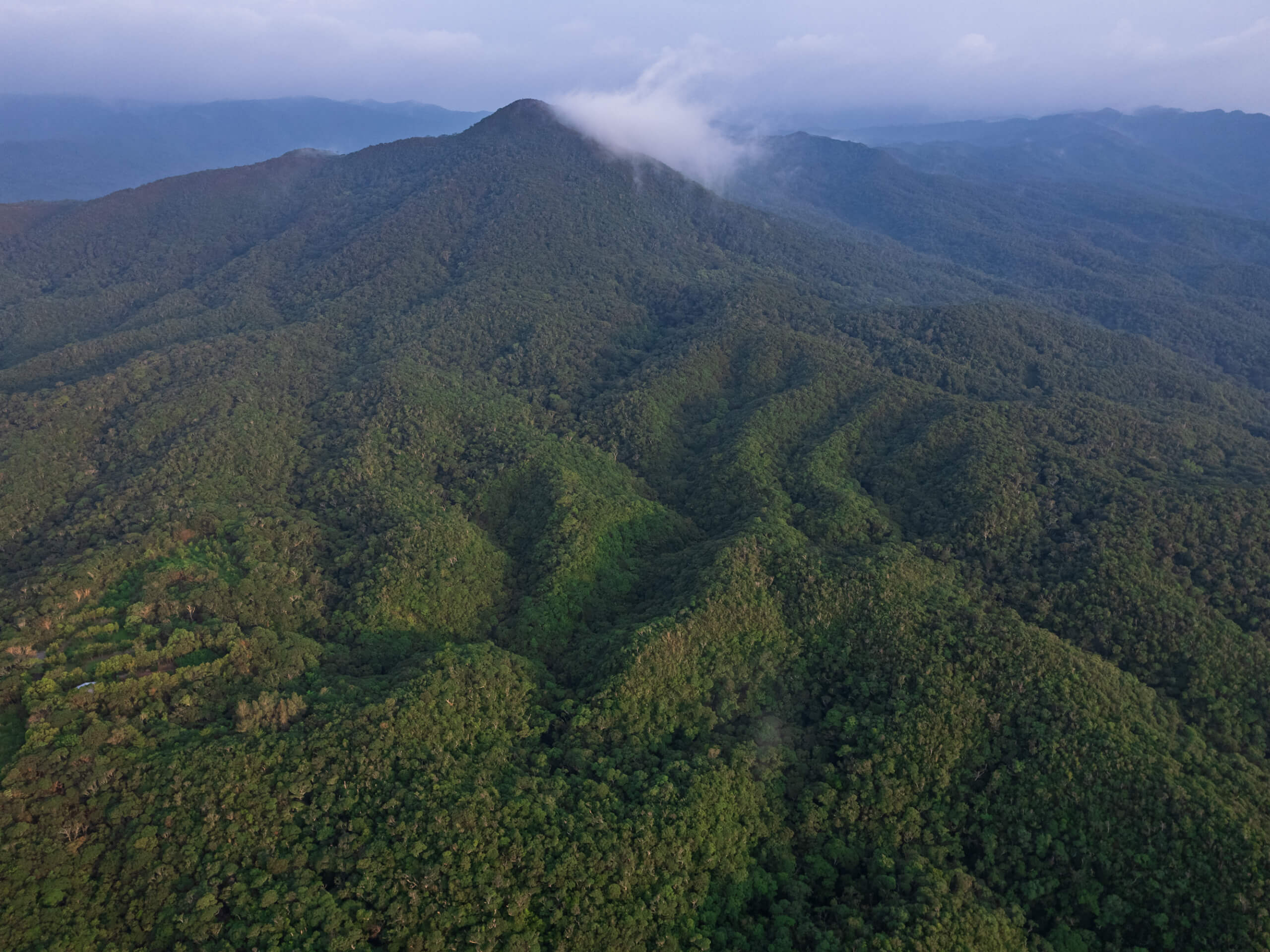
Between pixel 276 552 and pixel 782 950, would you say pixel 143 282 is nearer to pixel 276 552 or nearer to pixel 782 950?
pixel 276 552

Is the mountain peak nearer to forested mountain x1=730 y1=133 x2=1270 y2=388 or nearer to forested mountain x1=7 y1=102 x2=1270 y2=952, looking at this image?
forested mountain x1=7 y1=102 x2=1270 y2=952

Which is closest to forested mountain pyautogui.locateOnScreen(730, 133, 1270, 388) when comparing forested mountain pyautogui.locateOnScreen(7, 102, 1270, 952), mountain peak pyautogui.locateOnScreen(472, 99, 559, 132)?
forested mountain pyautogui.locateOnScreen(7, 102, 1270, 952)

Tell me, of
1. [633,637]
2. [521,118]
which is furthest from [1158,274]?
[633,637]

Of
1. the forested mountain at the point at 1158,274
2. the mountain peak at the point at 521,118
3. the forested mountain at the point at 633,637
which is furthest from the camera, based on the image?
the mountain peak at the point at 521,118

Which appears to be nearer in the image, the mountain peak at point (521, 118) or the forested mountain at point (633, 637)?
the forested mountain at point (633, 637)

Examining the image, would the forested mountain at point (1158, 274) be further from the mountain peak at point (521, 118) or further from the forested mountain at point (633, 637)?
the mountain peak at point (521, 118)

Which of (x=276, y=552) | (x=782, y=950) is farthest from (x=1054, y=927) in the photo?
(x=276, y=552)

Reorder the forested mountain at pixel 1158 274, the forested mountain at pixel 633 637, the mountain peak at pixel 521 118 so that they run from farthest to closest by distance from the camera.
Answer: the mountain peak at pixel 521 118 → the forested mountain at pixel 1158 274 → the forested mountain at pixel 633 637

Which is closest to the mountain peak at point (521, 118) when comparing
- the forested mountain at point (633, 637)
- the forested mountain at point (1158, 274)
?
the forested mountain at point (633, 637)
